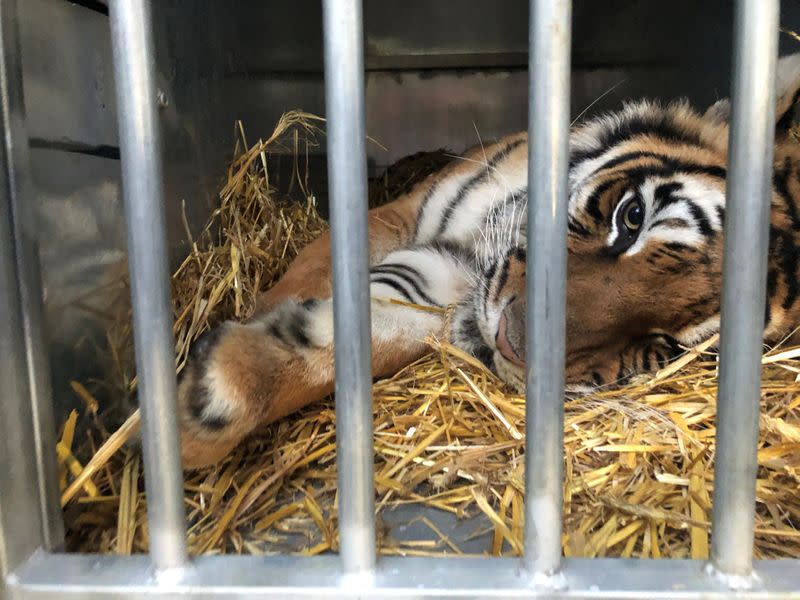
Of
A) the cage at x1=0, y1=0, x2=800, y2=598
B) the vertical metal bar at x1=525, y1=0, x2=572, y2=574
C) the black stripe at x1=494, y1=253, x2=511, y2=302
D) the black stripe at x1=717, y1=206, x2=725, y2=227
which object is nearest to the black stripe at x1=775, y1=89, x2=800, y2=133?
the black stripe at x1=717, y1=206, x2=725, y2=227

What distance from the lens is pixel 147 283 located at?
1.95 ft

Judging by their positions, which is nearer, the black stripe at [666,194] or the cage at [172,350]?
the cage at [172,350]

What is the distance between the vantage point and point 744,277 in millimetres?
555

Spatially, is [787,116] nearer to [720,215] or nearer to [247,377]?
[720,215]

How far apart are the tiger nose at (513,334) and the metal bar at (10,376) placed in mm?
670

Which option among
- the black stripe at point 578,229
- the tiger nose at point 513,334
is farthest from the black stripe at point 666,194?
the tiger nose at point 513,334

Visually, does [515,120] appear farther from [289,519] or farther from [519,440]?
[289,519]

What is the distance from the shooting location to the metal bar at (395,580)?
0.58 meters

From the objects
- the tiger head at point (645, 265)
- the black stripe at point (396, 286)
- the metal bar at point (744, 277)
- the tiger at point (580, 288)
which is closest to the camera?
the metal bar at point (744, 277)

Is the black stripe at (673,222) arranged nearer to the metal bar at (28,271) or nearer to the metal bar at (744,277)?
the metal bar at (744,277)

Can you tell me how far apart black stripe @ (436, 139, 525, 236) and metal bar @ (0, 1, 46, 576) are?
1138 mm

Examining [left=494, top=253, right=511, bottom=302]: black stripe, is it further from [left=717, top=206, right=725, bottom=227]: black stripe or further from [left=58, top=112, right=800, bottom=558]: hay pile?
[left=717, top=206, right=725, bottom=227]: black stripe

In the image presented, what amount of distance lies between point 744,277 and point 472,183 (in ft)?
3.94

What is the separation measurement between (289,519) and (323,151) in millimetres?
1637
